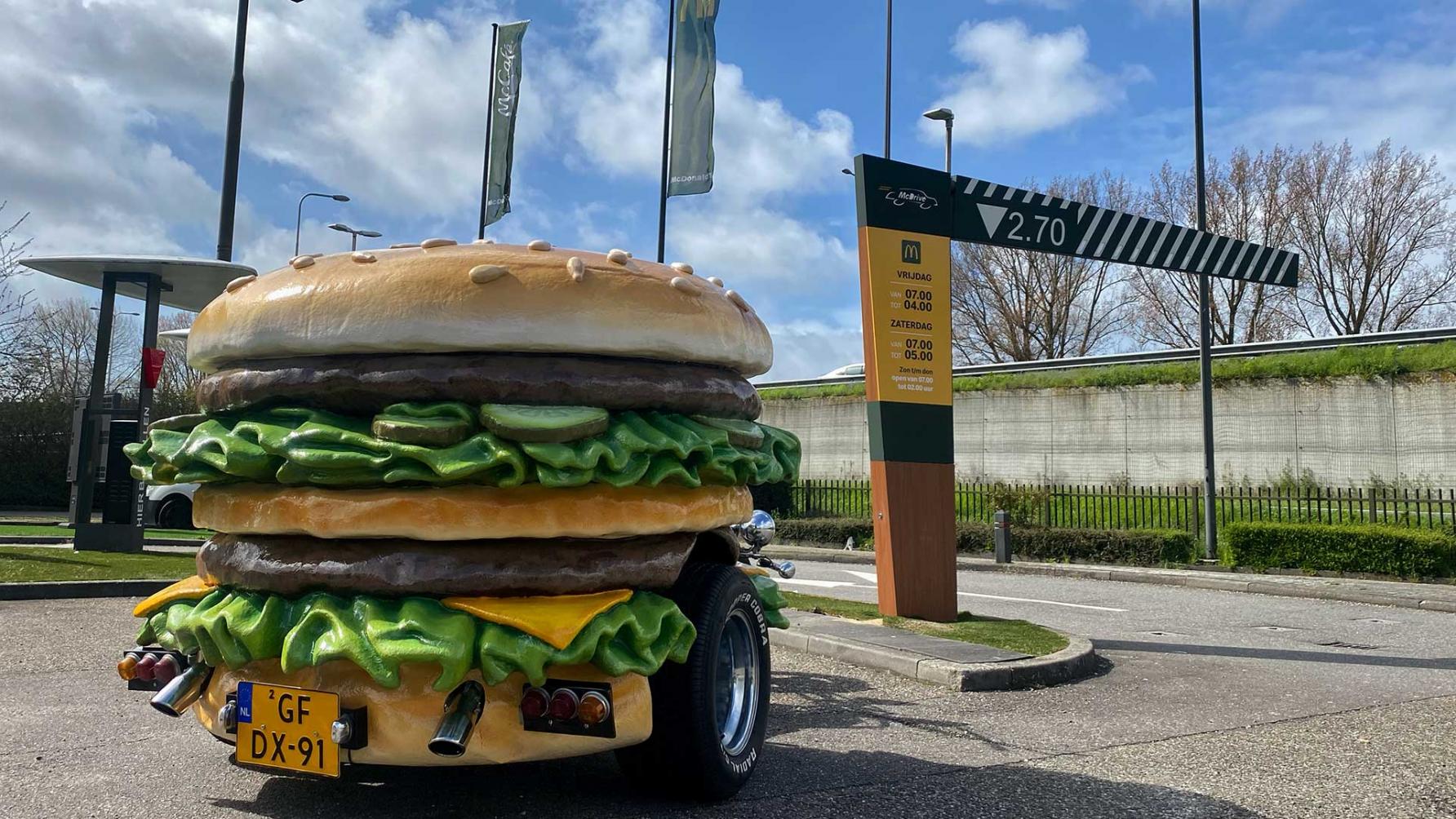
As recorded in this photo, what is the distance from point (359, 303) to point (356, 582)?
100 cm

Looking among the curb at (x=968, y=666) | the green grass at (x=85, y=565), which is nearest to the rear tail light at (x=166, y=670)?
the curb at (x=968, y=666)

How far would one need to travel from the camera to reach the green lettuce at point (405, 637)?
3.58 m

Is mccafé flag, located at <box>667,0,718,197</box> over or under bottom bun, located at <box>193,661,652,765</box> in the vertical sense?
over

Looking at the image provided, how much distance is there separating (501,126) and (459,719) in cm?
→ 1540

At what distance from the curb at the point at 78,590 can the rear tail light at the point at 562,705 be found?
319 inches

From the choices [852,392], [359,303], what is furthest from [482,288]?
[852,392]

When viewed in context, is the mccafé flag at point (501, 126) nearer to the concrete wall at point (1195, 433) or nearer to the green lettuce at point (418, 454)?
the concrete wall at point (1195, 433)

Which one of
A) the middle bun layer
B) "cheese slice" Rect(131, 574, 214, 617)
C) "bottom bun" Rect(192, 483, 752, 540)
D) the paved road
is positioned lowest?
the paved road

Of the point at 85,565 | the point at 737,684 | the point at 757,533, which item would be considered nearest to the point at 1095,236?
the point at 757,533

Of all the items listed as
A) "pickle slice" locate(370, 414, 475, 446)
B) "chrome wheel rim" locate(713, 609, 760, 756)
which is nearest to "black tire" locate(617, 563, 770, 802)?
"chrome wheel rim" locate(713, 609, 760, 756)

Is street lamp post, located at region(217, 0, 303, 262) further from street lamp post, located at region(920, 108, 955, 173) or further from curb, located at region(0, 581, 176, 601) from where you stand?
street lamp post, located at region(920, 108, 955, 173)

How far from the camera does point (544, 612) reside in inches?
147

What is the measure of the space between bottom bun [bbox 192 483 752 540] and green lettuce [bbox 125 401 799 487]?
0.05 metres

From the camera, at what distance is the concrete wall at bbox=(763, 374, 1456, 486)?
20.6m
